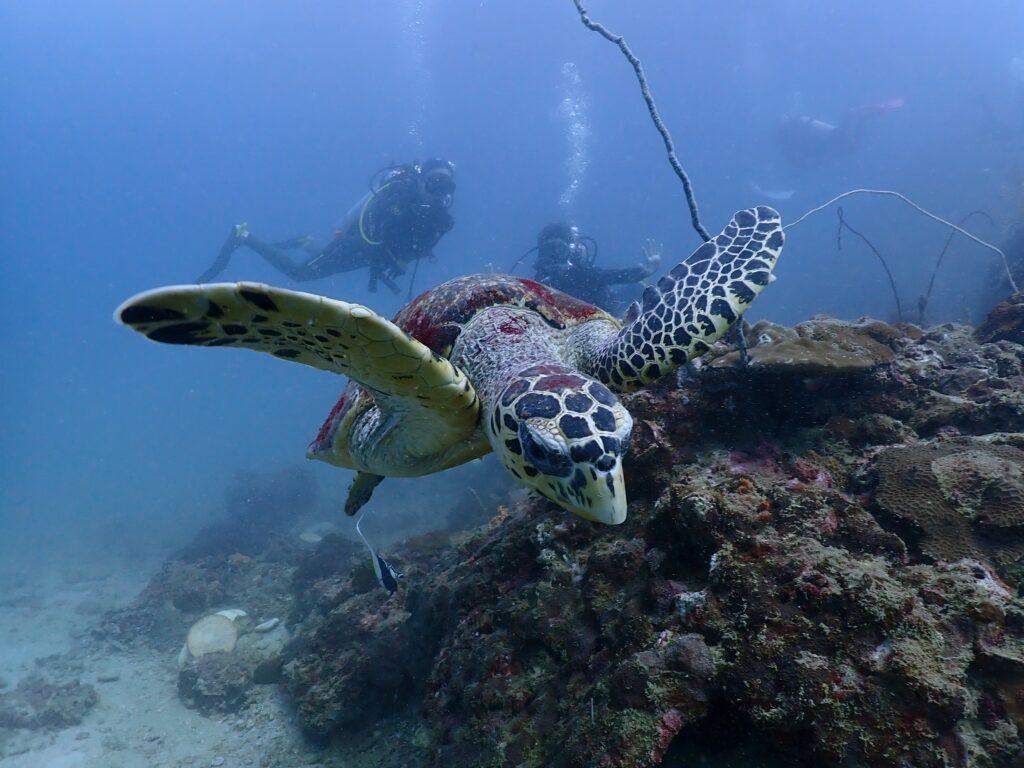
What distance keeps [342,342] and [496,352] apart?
1135 mm

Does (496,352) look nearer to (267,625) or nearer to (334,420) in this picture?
(334,420)

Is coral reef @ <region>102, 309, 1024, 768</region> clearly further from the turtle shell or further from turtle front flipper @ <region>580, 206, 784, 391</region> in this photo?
the turtle shell

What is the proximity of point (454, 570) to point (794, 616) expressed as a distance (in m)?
2.37

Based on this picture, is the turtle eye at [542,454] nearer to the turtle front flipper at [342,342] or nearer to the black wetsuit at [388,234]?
the turtle front flipper at [342,342]

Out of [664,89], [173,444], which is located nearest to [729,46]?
[664,89]

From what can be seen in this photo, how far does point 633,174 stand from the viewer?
94562 mm

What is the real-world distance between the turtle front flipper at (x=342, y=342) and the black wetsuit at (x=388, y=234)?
1012 cm

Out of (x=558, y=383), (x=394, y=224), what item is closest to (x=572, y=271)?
(x=394, y=224)

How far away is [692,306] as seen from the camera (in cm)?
289

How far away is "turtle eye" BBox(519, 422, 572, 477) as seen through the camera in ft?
6.49

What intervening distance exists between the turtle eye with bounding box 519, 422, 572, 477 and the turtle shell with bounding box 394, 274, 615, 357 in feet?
3.76

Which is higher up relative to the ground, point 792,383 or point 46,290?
point 792,383

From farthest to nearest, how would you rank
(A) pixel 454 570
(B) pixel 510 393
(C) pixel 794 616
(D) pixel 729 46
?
(D) pixel 729 46 < (A) pixel 454 570 < (B) pixel 510 393 < (C) pixel 794 616

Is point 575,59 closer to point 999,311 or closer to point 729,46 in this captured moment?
point 729,46
